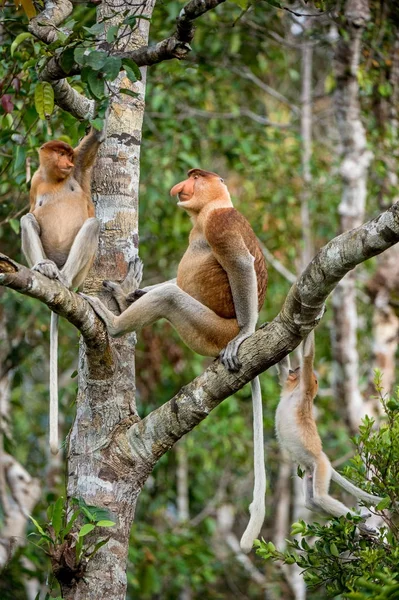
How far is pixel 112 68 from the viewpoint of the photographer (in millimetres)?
2561

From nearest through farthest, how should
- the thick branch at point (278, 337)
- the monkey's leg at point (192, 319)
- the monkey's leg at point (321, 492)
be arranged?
the thick branch at point (278, 337) → the monkey's leg at point (192, 319) → the monkey's leg at point (321, 492)

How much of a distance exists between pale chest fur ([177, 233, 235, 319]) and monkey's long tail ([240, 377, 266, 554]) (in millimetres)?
355

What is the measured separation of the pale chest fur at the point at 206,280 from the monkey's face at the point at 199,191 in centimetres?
15

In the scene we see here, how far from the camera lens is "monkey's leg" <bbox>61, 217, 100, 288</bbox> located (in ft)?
11.3

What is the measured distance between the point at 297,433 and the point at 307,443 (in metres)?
0.06

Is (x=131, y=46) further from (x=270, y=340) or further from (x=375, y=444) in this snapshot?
(x=375, y=444)

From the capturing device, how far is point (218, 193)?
359 centimetres

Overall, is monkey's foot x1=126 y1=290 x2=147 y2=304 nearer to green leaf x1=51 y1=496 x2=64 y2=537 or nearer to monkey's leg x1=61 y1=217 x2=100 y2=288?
monkey's leg x1=61 y1=217 x2=100 y2=288

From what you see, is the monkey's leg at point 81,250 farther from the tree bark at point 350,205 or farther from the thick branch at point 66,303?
the tree bark at point 350,205

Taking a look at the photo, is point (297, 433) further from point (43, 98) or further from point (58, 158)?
point (43, 98)

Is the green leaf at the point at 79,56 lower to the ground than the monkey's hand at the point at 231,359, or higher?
higher

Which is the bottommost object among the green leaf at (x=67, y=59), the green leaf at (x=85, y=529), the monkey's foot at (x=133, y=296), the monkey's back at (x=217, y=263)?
the green leaf at (x=85, y=529)

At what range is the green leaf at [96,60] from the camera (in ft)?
8.41

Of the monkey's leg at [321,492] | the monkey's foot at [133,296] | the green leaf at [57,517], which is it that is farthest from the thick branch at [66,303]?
the monkey's leg at [321,492]
